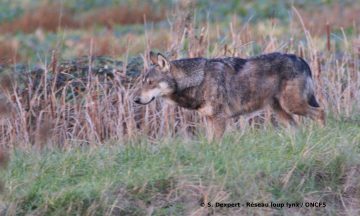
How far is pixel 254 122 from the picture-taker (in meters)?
10.8

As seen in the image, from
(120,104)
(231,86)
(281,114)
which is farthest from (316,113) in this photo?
(120,104)

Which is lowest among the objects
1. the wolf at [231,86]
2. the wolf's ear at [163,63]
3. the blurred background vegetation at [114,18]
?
the blurred background vegetation at [114,18]

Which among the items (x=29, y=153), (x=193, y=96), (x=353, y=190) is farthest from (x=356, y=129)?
(x=29, y=153)

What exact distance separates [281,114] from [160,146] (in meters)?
2.57

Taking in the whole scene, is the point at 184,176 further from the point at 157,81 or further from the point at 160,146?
the point at 157,81

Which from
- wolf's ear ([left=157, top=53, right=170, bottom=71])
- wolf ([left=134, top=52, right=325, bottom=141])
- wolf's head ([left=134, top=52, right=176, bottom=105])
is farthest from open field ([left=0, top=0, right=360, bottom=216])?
wolf's ear ([left=157, top=53, right=170, bottom=71])

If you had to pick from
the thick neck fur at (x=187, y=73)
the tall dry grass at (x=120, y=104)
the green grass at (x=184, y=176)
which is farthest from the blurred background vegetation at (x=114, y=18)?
the green grass at (x=184, y=176)

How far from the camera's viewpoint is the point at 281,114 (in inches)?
404

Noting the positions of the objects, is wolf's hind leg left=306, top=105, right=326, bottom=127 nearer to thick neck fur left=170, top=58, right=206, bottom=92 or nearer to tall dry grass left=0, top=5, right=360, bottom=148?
tall dry grass left=0, top=5, right=360, bottom=148

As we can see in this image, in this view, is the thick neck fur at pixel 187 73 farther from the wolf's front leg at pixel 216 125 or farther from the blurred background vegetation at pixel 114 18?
the blurred background vegetation at pixel 114 18

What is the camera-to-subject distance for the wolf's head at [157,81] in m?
9.57

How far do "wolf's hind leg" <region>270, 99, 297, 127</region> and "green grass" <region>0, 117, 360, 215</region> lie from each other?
191 cm

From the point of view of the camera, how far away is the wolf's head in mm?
9570

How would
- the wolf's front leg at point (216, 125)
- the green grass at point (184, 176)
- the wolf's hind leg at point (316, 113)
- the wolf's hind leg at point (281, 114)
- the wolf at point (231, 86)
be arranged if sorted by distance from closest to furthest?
1. the green grass at point (184, 176)
2. the wolf's front leg at point (216, 125)
3. the wolf at point (231, 86)
4. the wolf's hind leg at point (316, 113)
5. the wolf's hind leg at point (281, 114)
